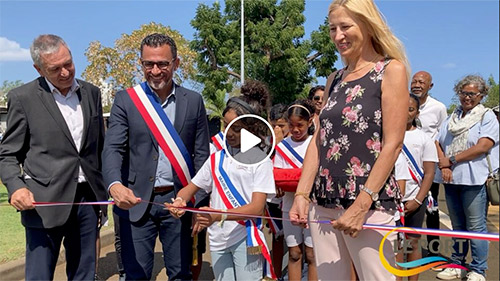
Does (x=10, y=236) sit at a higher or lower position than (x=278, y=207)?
lower

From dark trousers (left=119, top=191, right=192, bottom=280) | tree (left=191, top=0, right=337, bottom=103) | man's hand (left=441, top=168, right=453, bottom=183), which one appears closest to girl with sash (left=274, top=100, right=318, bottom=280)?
dark trousers (left=119, top=191, right=192, bottom=280)

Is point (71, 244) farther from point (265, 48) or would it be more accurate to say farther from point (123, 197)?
A: point (265, 48)

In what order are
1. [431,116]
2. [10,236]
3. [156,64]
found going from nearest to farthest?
[156,64]
[431,116]
[10,236]

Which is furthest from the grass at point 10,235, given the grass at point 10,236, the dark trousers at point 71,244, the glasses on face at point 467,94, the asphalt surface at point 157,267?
the glasses on face at point 467,94

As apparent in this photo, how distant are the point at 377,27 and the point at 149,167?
5.73ft

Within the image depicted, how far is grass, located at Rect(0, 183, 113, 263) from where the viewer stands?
224 inches

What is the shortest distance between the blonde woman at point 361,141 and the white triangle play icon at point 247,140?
3.23 feet

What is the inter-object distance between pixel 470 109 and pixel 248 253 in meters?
3.10

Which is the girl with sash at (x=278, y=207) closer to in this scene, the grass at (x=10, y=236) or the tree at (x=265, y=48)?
the grass at (x=10, y=236)

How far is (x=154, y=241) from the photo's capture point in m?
3.22

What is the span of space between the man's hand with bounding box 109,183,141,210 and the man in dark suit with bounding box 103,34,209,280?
0.34ft

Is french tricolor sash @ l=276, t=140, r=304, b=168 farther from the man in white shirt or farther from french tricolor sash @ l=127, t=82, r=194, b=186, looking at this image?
the man in white shirt

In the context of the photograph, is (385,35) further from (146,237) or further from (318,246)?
(146,237)

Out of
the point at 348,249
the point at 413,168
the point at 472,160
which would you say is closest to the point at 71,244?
the point at 348,249
